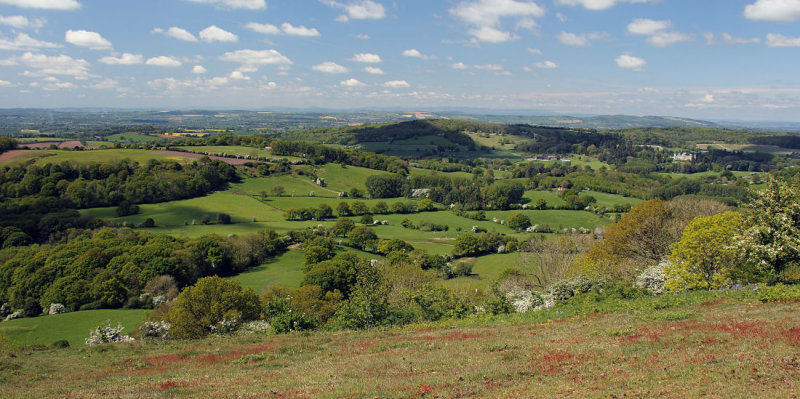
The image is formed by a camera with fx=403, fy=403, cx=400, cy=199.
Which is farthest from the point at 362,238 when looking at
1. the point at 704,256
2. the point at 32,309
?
the point at 704,256

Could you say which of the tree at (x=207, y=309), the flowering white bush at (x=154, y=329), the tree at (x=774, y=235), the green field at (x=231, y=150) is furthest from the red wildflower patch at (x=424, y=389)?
the green field at (x=231, y=150)

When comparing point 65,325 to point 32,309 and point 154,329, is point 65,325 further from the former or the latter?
point 154,329

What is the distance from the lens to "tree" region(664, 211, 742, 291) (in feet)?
90.2

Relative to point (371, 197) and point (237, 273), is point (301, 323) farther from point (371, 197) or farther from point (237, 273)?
point (371, 197)

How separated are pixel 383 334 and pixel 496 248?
205ft

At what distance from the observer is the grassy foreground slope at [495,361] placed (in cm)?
1074

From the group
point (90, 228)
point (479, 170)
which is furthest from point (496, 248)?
point (479, 170)

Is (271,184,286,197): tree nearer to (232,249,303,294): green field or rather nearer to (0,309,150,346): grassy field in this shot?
(232,249,303,294): green field

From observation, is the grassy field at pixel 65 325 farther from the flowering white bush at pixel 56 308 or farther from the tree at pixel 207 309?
the tree at pixel 207 309

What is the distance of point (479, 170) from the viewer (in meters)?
170

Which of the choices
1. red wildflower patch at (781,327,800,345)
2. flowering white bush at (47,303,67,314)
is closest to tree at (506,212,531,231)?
flowering white bush at (47,303,67,314)

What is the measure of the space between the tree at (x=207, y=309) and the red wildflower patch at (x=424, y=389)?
83.4 ft

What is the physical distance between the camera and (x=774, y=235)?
2347 cm

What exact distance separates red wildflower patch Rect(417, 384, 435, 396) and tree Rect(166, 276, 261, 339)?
25.4m
